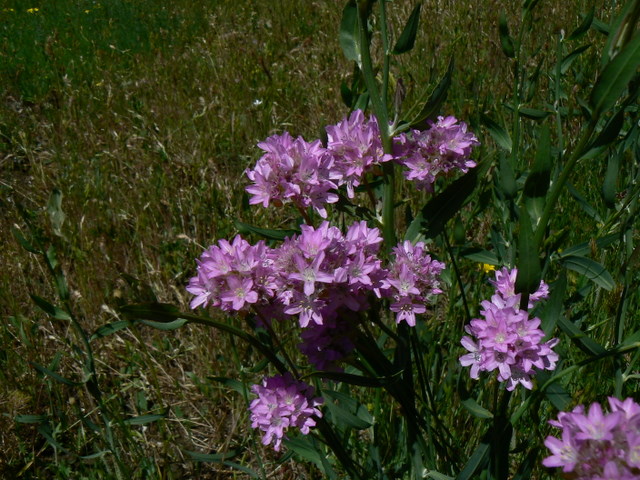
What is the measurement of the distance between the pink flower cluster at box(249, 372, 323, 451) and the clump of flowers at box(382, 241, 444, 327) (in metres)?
0.24

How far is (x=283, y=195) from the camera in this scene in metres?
1.24

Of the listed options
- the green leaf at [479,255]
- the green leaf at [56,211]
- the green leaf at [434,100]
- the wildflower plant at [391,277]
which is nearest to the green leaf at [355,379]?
the wildflower plant at [391,277]

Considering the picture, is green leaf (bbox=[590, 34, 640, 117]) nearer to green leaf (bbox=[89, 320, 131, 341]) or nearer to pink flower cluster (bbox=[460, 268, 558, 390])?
pink flower cluster (bbox=[460, 268, 558, 390])

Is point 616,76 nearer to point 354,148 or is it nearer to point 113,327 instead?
point 354,148

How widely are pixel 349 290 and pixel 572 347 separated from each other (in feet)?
3.54

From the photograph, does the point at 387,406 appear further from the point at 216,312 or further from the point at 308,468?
the point at 216,312

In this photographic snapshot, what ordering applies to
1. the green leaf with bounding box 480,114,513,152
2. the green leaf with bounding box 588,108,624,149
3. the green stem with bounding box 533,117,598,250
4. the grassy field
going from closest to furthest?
the green stem with bounding box 533,117,598,250 < the green leaf with bounding box 588,108,624,149 < the green leaf with bounding box 480,114,513,152 < the grassy field

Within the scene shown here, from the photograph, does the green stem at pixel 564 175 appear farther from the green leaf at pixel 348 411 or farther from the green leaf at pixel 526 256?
the green leaf at pixel 348 411

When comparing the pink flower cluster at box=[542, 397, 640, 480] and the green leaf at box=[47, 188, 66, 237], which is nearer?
the pink flower cluster at box=[542, 397, 640, 480]

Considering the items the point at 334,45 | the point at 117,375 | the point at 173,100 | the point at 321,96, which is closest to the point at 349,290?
the point at 117,375

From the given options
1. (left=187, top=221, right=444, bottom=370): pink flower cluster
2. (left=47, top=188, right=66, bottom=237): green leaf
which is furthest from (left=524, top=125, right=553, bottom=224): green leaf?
(left=47, top=188, right=66, bottom=237): green leaf

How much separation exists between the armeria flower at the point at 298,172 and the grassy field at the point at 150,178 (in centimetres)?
32

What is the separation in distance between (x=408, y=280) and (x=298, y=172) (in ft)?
0.98

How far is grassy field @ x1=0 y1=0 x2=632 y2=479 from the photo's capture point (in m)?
2.05
